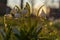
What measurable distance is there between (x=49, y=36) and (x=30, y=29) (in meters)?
0.09

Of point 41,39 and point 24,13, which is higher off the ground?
point 24,13

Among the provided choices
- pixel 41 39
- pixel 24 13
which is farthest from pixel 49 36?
pixel 24 13

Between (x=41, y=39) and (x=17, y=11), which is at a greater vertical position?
(x=17, y=11)

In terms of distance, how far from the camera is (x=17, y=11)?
0.84 metres

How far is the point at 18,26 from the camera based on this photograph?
2.71ft

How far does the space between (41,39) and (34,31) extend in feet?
0.14

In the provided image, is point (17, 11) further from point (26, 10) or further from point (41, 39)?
point (41, 39)

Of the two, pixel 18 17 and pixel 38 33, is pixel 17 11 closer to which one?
pixel 18 17

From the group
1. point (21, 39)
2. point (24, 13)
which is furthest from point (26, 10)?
point (21, 39)

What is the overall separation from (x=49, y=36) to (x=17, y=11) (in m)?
0.18

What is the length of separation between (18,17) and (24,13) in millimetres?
34

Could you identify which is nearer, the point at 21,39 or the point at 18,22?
the point at 21,39

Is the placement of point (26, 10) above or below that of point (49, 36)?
above

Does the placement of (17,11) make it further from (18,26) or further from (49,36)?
(49,36)
